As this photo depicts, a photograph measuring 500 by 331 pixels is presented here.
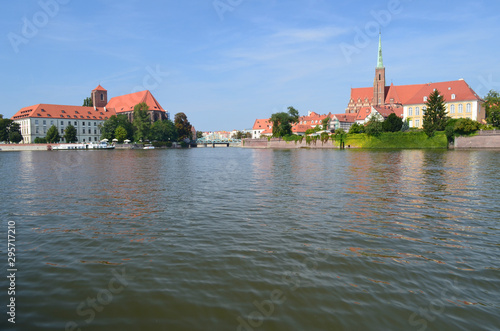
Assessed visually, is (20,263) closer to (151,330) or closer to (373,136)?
(151,330)

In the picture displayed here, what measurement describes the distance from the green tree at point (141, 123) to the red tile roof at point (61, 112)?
3066 cm

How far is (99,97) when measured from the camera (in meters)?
166

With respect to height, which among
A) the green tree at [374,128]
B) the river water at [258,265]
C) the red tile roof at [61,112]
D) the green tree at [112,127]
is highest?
the red tile roof at [61,112]

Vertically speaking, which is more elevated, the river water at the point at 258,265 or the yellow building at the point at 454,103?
the yellow building at the point at 454,103

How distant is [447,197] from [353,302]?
1254cm

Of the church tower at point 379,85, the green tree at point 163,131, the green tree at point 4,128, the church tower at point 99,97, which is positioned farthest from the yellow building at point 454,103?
the green tree at point 4,128

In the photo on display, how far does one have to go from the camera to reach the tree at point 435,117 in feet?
249

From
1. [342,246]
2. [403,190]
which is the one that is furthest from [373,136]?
[342,246]

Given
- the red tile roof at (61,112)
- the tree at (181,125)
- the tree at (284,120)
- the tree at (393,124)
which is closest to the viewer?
the tree at (393,124)

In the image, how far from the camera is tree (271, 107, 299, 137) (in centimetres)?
11944

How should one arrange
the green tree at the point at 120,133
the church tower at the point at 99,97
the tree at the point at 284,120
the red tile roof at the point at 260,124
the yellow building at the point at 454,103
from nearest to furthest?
the yellow building at the point at 454,103, the tree at the point at 284,120, the green tree at the point at 120,133, the church tower at the point at 99,97, the red tile roof at the point at 260,124

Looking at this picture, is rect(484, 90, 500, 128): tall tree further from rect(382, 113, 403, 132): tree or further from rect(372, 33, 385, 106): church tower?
rect(372, 33, 385, 106): church tower

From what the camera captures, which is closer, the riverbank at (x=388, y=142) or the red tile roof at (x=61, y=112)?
the riverbank at (x=388, y=142)

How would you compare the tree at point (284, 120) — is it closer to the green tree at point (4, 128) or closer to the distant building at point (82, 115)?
the distant building at point (82, 115)
